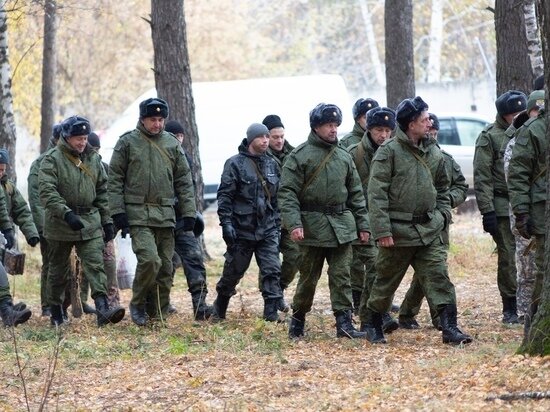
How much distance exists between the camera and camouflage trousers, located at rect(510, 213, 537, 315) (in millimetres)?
11211

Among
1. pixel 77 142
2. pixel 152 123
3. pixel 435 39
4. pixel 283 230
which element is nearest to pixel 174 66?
pixel 283 230

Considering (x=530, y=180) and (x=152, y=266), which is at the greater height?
(x=530, y=180)

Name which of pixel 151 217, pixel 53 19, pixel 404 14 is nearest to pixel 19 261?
pixel 151 217

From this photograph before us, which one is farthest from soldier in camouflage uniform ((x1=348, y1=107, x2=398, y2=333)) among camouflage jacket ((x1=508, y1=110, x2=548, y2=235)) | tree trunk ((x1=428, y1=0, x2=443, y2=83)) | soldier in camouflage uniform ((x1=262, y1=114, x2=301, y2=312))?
tree trunk ((x1=428, y1=0, x2=443, y2=83))

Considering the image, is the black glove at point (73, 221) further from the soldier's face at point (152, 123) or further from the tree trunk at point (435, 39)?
the tree trunk at point (435, 39)

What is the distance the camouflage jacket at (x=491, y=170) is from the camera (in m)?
11.8

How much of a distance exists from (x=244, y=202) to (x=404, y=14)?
772cm

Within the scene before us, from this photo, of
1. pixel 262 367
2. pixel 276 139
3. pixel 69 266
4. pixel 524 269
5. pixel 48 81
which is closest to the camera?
pixel 262 367

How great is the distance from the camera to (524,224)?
10531 mm

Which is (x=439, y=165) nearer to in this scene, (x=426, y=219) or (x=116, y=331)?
(x=426, y=219)

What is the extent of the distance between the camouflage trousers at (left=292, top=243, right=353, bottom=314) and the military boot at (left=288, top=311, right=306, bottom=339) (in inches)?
2.2

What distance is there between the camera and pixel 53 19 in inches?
919

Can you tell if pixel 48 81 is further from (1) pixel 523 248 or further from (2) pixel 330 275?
(1) pixel 523 248

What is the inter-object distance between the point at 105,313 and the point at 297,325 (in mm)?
2117
